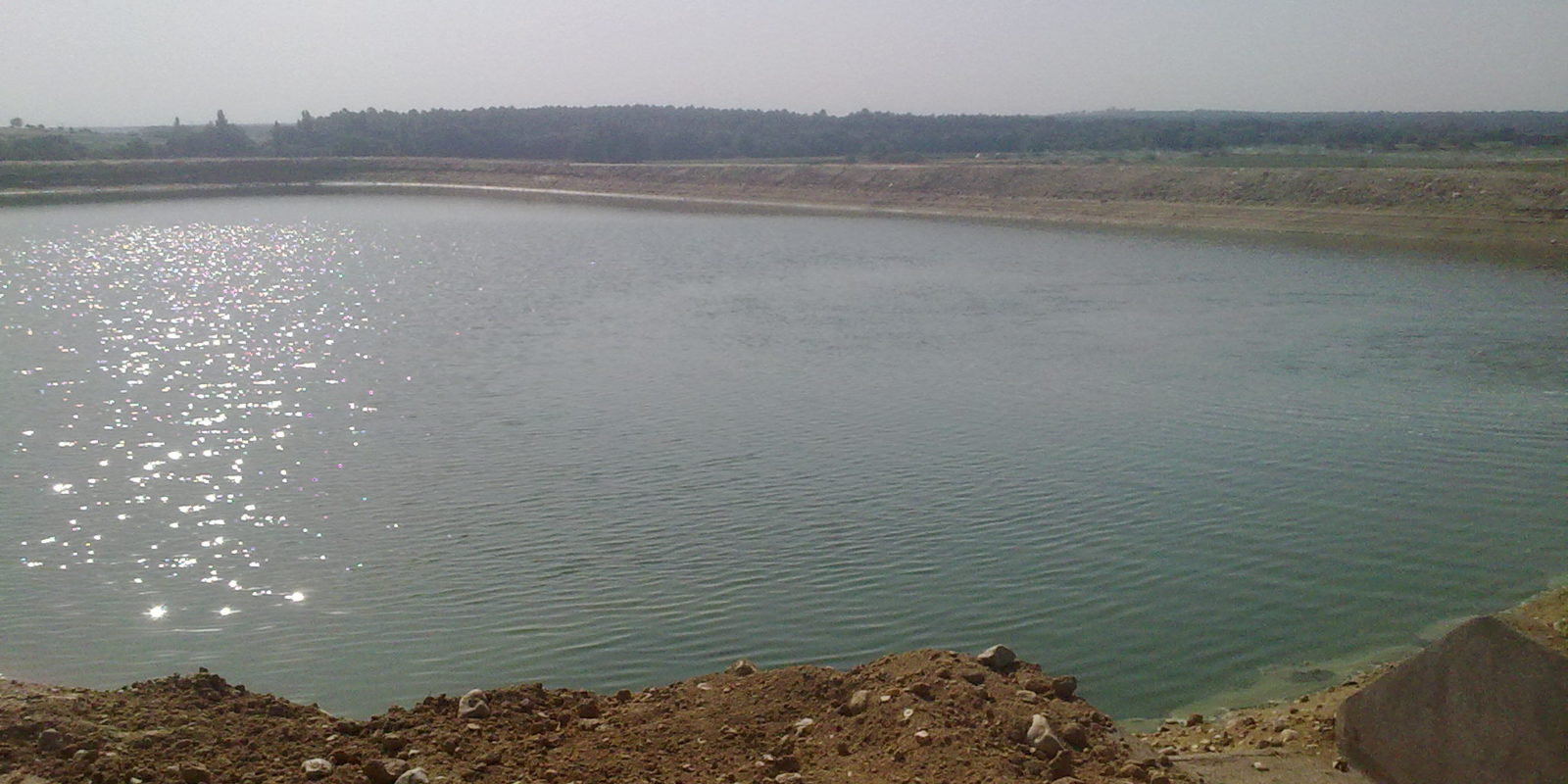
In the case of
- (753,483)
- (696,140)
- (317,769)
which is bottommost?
(753,483)

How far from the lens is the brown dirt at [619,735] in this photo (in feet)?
16.4

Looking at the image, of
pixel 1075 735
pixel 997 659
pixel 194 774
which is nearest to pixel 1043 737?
pixel 1075 735

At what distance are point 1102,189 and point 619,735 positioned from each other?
43881 mm

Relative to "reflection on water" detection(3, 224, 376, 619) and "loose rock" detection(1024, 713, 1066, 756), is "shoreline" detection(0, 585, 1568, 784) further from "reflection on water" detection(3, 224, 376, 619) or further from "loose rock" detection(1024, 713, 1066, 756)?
"reflection on water" detection(3, 224, 376, 619)

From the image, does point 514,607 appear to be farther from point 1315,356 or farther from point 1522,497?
point 1315,356

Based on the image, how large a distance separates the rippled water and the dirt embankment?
544 inches

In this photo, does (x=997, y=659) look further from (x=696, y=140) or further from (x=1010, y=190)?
(x=696, y=140)

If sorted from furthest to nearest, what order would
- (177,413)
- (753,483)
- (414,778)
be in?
(177,413)
(753,483)
(414,778)

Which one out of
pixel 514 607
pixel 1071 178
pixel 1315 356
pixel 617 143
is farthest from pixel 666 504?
pixel 617 143

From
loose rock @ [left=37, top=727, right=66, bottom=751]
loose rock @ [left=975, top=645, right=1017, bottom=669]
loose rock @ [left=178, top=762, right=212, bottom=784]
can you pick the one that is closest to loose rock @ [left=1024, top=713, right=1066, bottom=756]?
loose rock @ [left=975, top=645, right=1017, bottom=669]

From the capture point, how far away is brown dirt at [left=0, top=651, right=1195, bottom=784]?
5.00m

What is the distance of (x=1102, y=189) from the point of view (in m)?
46.6

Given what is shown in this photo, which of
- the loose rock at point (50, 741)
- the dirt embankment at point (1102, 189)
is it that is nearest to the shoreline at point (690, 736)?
the loose rock at point (50, 741)

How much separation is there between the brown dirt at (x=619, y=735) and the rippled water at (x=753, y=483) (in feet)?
4.68
